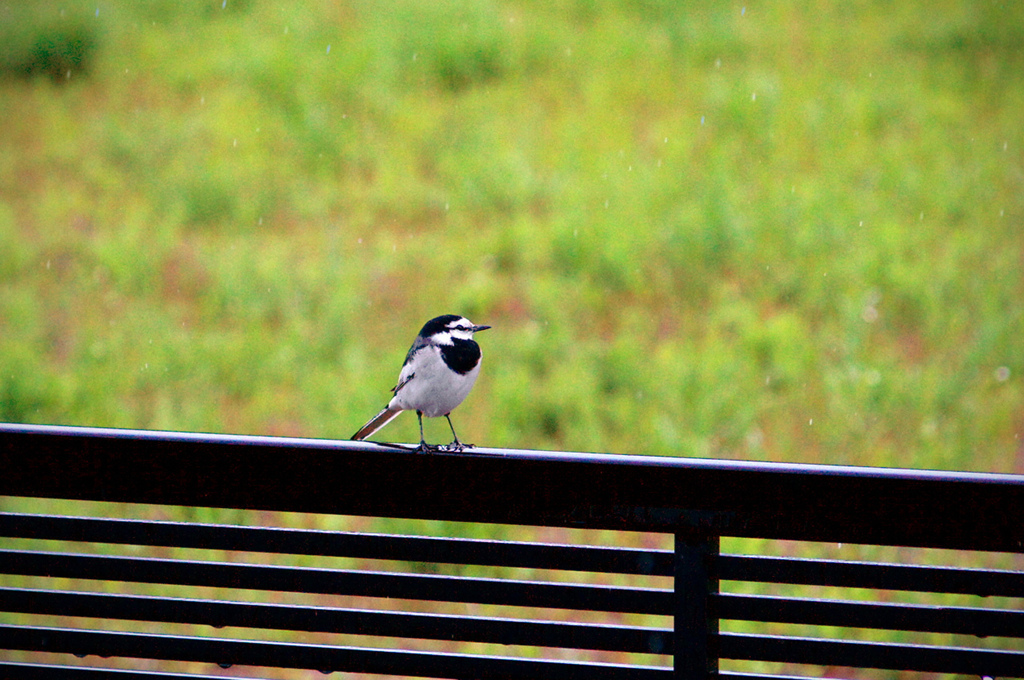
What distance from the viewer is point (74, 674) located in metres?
1.40

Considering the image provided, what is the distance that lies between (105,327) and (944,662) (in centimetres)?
668

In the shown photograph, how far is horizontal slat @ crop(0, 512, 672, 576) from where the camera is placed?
125 centimetres

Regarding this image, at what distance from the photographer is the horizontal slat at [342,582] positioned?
1.25 metres

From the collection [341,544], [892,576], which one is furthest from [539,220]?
[892,576]

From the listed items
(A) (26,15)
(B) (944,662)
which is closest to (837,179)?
(B) (944,662)

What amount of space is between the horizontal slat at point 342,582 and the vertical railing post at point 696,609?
26mm

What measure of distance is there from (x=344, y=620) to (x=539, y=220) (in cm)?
617

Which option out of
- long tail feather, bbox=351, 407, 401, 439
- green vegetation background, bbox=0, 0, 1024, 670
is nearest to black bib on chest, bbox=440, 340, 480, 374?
long tail feather, bbox=351, 407, 401, 439

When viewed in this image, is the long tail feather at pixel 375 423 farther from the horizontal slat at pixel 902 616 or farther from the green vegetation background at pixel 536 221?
the green vegetation background at pixel 536 221

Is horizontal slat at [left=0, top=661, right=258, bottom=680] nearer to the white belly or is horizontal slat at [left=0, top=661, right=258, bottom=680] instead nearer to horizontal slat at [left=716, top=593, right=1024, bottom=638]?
the white belly

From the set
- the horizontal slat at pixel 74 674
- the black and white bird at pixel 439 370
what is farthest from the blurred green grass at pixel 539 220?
the horizontal slat at pixel 74 674

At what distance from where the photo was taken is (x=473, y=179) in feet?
25.2

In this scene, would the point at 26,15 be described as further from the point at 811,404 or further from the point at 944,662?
the point at 944,662

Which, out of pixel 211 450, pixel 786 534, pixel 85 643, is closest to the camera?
pixel 786 534
